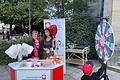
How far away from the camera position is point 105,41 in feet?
11.8

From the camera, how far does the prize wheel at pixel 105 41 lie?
350 cm

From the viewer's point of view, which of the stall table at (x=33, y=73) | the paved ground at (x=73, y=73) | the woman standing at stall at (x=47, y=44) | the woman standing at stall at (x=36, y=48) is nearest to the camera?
the stall table at (x=33, y=73)

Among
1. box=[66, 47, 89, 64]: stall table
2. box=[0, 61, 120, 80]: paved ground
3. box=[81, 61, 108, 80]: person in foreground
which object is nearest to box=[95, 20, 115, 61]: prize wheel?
box=[81, 61, 108, 80]: person in foreground

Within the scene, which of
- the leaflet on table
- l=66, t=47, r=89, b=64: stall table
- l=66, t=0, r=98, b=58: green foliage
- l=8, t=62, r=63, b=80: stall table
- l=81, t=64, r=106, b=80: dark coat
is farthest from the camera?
l=66, t=0, r=98, b=58: green foliage

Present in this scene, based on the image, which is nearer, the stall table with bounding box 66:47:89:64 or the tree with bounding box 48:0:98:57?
the stall table with bounding box 66:47:89:64

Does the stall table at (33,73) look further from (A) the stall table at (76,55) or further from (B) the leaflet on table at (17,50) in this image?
(A) the stall table at (76,55)

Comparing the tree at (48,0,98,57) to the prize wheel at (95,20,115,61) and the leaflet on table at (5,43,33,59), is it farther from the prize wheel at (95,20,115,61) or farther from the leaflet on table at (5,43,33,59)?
the prize wheel at (95,20,115,61)

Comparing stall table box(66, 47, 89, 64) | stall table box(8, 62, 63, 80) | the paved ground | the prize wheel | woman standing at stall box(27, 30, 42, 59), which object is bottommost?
the paved ground

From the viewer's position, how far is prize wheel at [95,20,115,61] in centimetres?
350

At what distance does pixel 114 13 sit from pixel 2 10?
16.4 metres

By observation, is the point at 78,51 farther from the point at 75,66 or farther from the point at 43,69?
the point at 43,69

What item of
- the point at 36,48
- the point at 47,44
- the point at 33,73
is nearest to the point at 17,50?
the point at 33,73

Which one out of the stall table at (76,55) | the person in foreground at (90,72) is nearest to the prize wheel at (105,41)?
the person in foreground at (90,72)

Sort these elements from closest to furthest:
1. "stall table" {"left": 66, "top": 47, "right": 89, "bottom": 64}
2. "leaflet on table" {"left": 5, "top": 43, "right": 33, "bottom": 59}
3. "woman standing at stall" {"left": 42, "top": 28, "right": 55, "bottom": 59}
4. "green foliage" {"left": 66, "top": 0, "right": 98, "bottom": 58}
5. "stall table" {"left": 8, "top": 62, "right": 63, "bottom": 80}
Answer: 1. "stall table" {"left": 8, "top": 62, "right": 63, "bottom": 80}
2. "leaflet on table" {"left": 5, "top": 43, "right": 33, "bottom": 59}
3. "woman standing at stall" {"left": 42, "top": 28, "right": 55, "bottom": 59}
4. "stall table" {"left": 66, "top": 47, "right": 89, "bottom": 64}
5. "green foliage" {"left": 66, "top": 0, "right": 98, "bottom": 58}
